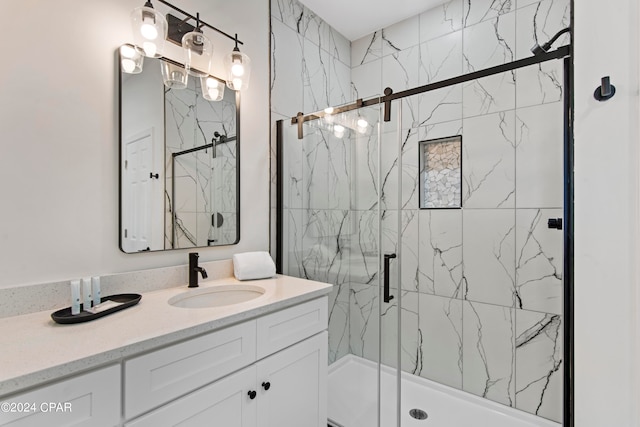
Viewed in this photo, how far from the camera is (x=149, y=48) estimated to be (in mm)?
1298

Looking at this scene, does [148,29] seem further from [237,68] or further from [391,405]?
[391,405]

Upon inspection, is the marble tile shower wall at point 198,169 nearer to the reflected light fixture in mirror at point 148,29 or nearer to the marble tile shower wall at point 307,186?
the reflected light fixture in mirror at point 148,29

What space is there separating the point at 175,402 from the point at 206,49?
4.97ft

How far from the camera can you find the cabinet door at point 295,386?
48.3 inches

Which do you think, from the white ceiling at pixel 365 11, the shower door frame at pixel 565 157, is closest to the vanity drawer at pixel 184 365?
the shower door frame at pixel 565 157

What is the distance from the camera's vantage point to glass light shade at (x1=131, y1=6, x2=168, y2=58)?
4.13 ft

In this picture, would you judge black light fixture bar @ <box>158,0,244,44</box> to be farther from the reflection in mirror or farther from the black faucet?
the black faucet

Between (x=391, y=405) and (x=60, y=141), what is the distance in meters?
2.02

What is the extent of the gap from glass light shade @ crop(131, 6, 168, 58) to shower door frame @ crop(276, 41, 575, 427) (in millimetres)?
844

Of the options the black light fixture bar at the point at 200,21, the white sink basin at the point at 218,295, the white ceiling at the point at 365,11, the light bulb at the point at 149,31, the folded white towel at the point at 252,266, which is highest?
the white ceiling at the point at 365,11

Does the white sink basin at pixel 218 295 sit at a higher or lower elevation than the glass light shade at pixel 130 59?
lower

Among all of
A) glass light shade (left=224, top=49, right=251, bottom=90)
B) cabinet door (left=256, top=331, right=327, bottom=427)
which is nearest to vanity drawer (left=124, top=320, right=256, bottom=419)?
cabinet door (left=256, top=331, right=327, bottom=427)
